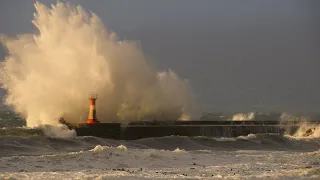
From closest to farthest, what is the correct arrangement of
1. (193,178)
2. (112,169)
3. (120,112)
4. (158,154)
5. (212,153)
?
(193,178) < (112,169) < (158,154) < (212,153) < (120,112)

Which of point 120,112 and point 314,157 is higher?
point 120,112

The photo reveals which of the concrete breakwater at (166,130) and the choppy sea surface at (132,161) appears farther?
the concrete breakwater at (166,130)

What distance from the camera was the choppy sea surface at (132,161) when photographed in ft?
53.0

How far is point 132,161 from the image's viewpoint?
19719 mm

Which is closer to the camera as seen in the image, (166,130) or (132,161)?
(132,161)

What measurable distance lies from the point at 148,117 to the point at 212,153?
64.3ft

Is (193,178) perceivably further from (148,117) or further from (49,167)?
(148,117)

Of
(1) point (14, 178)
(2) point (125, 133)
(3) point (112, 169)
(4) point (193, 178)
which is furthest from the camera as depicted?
(2) point (125, 133)

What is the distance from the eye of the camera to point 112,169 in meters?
17.5

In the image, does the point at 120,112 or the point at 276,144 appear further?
the point at 120,112

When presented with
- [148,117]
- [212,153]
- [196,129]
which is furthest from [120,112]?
[212,153]

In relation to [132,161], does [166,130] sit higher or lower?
higher

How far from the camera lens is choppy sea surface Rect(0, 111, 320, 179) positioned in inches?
636

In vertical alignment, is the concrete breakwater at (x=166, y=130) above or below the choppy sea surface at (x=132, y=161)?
above
